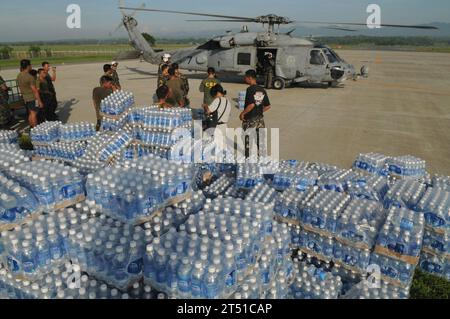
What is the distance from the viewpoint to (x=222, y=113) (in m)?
7.73

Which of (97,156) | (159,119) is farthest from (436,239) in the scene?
(97,156)

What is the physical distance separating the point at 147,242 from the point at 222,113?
15.4 feet

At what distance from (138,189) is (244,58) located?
17.2 metres

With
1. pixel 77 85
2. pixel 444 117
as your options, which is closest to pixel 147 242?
pixel 444 117

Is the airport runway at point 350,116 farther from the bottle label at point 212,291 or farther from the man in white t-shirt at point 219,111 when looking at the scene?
the bottle label at point 212,291

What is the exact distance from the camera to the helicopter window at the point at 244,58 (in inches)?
776

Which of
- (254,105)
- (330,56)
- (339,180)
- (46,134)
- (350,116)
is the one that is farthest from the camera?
(330,56)

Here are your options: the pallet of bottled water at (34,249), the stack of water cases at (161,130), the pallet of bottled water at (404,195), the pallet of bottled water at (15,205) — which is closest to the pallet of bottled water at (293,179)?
the pallet of bottled water at (404,195)

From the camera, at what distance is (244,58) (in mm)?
19844

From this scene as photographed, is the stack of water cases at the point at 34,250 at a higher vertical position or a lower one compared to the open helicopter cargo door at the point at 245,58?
lower

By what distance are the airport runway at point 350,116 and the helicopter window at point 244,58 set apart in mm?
1650

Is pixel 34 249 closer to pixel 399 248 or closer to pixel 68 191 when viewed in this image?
pixel 68 191

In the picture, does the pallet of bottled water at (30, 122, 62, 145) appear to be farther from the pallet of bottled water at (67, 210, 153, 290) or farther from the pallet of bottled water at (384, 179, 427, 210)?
the pallet of bottled water at (384, 179, 427, 210)
